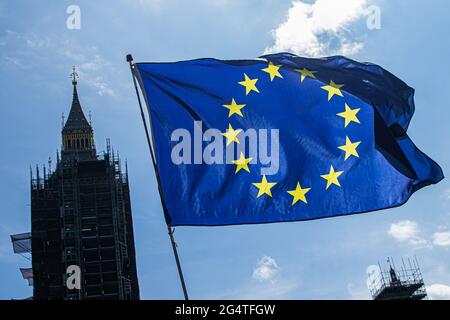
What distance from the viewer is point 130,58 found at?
15070 millimetres

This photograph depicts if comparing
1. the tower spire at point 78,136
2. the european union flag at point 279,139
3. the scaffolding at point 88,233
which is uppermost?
the tower spire at point 78,136

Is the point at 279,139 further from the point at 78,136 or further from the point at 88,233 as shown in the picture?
the point at 78,136

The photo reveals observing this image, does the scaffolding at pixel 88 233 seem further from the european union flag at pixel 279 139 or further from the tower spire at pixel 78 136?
the european union flag at pixel 279 139

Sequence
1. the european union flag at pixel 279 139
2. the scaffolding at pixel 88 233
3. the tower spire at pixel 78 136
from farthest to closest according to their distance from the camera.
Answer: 1. the tower spire at pixel 78 136
2. the scaffolding at pixel 88 233
3. the european union flag at pixel 279 139

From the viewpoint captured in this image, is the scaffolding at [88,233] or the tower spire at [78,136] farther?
the tower spire at [78,136]


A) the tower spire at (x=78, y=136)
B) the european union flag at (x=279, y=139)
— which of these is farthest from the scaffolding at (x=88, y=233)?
the european union flag at (x=279, y=139)

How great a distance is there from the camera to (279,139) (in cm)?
1592

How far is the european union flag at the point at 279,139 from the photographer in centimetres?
1495

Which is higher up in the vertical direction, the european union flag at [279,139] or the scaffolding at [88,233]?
the scaffolding at [88,233]

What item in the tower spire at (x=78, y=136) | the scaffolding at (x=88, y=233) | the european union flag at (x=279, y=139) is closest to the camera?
the european union flag at (x=279, y=139)

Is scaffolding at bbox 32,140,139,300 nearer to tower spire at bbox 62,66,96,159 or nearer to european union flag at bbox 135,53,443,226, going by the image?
tower spire at bbox 62,66,96,159
